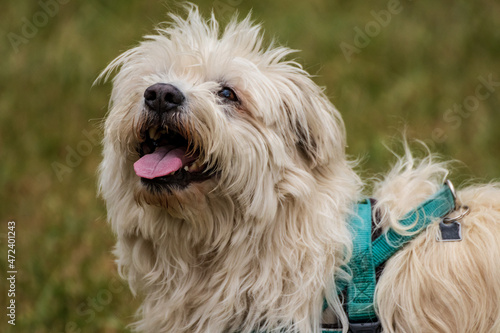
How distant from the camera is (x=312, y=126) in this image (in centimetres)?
289

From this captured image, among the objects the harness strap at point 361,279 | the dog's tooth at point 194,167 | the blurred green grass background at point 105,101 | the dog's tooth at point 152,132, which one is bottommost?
the blurred green grass background at point 105,101

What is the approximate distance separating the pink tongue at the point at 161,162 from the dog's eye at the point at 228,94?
0.28 metres

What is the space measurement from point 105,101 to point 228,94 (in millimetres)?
4182

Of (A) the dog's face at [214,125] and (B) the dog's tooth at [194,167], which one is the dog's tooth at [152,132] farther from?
(B) the dog's tooth at [194,167]

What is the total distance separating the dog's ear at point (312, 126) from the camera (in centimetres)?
285

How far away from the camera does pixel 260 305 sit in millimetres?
2709

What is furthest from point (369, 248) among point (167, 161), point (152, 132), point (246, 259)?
point (152, 132)

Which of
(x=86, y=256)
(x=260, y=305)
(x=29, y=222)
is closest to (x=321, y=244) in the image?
(x=260, y=305)

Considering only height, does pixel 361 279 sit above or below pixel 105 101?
above

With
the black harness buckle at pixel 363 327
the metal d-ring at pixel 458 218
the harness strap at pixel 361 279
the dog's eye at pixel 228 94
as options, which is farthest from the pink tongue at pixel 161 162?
the metal d-ring at pixel 458 218

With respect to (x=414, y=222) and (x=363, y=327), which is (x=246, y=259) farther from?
(x=414, y=222)

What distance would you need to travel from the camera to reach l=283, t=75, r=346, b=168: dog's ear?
2.85 meters

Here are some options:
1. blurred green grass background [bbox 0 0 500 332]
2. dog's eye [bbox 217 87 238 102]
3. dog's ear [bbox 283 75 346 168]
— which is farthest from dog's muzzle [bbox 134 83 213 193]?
blurred green grass background [bbox 0 0 500 332]

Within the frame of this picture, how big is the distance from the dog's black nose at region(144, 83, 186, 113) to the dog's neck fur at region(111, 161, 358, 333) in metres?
0.40
